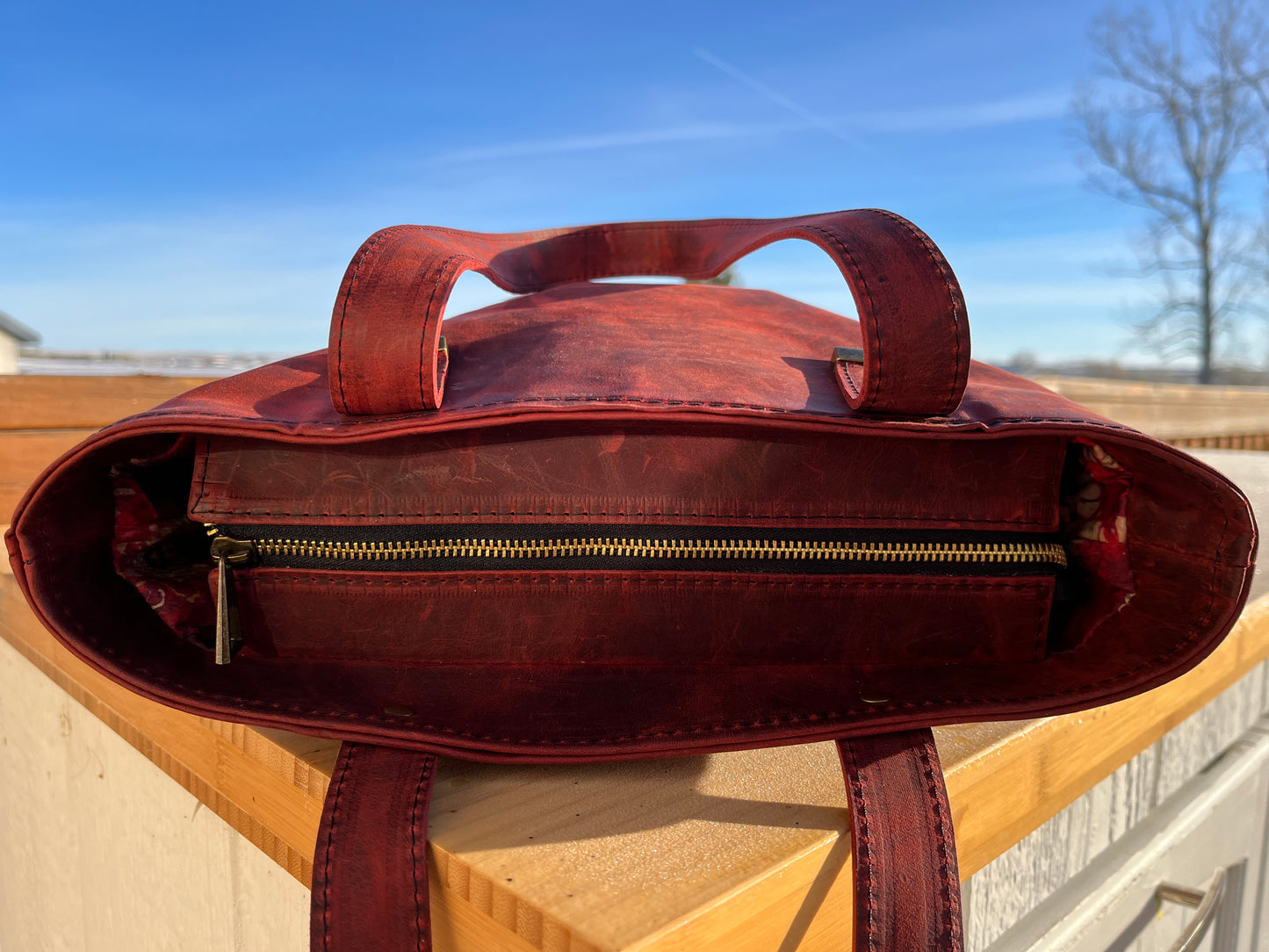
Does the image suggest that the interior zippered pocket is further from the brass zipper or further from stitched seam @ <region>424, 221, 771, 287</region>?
stitched seam @ <region>424, 221, 771, 287</region>

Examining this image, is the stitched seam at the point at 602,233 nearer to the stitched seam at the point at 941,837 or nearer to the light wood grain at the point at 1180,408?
the stitched seam at the point at 941,837

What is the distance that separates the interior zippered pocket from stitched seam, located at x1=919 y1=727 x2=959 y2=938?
0.09 metres

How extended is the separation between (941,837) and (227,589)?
1.36 feet

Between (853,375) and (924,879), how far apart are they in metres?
0.27

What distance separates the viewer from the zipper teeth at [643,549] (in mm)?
469

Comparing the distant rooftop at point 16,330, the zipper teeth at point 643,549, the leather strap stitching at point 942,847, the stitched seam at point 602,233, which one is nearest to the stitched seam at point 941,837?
the leather strap stitching at point 942,847

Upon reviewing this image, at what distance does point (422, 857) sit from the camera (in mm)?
356

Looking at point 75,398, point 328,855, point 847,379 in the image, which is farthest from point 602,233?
point 75,398

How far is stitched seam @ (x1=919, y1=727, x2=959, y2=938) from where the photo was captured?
386mm

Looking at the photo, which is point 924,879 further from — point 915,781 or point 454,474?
point 454,474

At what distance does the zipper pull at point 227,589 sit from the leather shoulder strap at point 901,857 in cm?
35

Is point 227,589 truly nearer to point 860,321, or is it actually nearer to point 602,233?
point 860,321

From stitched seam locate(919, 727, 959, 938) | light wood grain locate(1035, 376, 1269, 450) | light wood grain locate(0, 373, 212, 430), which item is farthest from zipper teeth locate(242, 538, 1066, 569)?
light wood grain locate(1035, 376, 1269, 450)

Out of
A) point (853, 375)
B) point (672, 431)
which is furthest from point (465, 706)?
point (853, 375)
